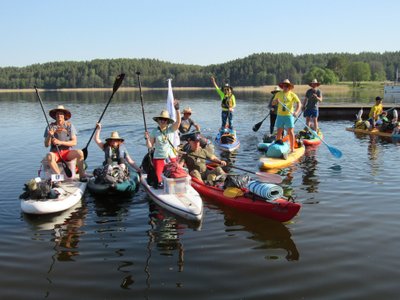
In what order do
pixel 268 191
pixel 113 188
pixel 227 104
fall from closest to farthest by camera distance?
1. pixel 268 191
2. pixel 113 188
3. pixel 227 104

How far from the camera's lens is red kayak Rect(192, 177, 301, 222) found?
786cm

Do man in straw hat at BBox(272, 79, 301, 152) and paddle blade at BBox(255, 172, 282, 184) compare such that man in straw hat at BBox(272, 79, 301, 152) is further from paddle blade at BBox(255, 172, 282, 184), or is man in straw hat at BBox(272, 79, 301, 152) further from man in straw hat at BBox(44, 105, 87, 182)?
man in straw hat at BBox(44, 105, 87, 182)

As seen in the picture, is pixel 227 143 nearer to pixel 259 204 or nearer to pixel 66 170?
pixel 66 170

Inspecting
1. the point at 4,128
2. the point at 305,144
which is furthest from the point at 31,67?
the point at 305,144

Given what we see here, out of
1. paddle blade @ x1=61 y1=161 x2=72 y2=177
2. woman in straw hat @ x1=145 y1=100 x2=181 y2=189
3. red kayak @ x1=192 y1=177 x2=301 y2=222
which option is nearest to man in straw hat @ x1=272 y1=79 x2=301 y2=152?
woman in straw hat @ x1=145 y1=100 x2=181 y2=189

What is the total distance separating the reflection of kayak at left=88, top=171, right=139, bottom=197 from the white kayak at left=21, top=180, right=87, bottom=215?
353mm

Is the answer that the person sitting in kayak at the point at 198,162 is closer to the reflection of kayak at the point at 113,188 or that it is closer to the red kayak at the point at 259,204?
the red kayak at the point at 259,204

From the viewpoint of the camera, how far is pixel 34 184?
8.72 m

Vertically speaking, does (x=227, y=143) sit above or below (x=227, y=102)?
below

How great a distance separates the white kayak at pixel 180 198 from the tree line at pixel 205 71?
13117 cm

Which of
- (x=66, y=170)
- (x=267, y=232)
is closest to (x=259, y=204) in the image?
(x=267, y=232)

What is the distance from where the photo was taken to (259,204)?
8.29 meters

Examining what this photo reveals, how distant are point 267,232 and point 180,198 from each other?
196cm

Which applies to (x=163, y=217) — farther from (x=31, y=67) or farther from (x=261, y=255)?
(x=31, y=67)
